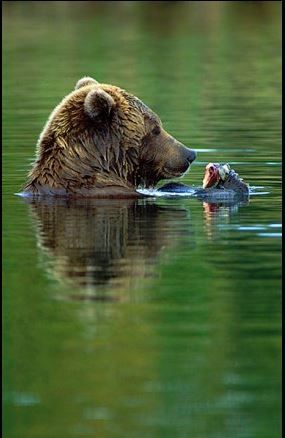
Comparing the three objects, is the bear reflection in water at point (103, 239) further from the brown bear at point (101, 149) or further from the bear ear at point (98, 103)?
the bear ear at point (98, 103)

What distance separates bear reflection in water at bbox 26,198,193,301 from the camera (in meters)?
9.31

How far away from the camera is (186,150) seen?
507 inches

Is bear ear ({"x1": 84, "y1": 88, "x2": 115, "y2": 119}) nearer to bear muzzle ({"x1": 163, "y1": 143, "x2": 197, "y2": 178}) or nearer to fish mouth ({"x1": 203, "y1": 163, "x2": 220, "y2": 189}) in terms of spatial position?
bear muzzle ({"x1": 163, "y1": 143, "x2": 197, "y2": 178})

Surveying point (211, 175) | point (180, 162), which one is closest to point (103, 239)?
point (180, 162)

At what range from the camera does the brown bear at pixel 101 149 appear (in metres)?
12.5

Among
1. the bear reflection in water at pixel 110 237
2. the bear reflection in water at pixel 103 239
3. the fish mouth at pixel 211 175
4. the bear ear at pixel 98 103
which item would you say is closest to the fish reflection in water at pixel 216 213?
the bear reflection in water at pixel 110 237

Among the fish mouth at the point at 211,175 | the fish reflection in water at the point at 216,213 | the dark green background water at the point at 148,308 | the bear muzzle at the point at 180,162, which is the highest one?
the bear muzzle at the point at 180,162

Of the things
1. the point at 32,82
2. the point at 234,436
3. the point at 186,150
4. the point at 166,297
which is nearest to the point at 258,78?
the point at 32,82

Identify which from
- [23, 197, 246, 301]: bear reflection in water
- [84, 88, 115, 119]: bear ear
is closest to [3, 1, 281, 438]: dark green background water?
[23, 197, 246, 301]: bear reflection in water

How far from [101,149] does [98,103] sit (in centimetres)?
46

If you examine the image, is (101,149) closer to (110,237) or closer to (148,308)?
(110,237)

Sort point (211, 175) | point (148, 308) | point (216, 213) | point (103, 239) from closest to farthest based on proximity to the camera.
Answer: point (148, 308), point (103, 239), point (216, 213), point (211, 175)

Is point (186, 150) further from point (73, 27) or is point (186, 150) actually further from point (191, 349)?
point (73, 27)

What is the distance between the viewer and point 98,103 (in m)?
12.3
